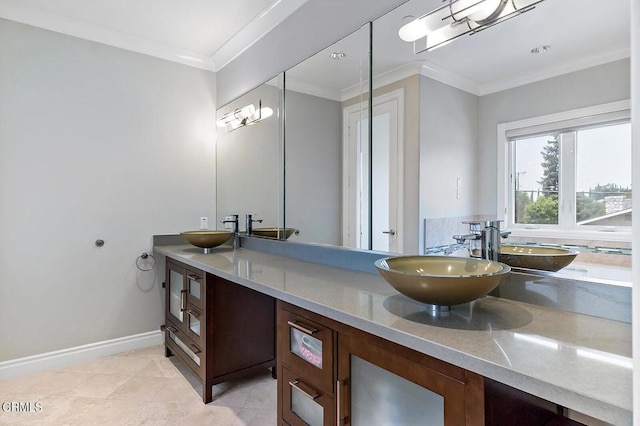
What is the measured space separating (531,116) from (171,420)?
7.46ft

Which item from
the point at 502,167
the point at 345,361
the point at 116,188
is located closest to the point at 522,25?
the point at 502,167

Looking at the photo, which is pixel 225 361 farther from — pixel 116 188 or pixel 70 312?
pixel 116 188

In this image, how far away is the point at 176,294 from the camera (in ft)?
8.52

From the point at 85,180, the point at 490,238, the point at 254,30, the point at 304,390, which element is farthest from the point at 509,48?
the point at 85,180

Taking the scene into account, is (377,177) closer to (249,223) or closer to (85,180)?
(249,223)

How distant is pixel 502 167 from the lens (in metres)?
1.41

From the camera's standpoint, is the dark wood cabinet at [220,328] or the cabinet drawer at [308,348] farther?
the dark wood cabinet at [220,328]

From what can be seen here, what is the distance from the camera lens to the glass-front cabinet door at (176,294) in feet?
7.89

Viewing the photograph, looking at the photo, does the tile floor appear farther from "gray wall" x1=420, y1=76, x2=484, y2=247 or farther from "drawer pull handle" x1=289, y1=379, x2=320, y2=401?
"gray wall" x1=420, y1=76, x2=484, y2=247

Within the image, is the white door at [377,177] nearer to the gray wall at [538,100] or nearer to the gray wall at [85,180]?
the gray wall at [538,100]

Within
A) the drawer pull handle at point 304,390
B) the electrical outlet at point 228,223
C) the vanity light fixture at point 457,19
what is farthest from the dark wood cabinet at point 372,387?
the electrical outlet at point 228,223

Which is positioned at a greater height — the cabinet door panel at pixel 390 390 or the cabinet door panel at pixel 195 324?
the cabinet door panel at pixel 390 390

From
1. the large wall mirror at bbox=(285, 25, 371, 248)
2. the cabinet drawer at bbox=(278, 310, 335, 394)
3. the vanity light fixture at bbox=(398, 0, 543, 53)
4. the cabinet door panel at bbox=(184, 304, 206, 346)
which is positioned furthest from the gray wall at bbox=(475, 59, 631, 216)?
the cabinet door panel at bbox=(184, 304, 206, 346)
